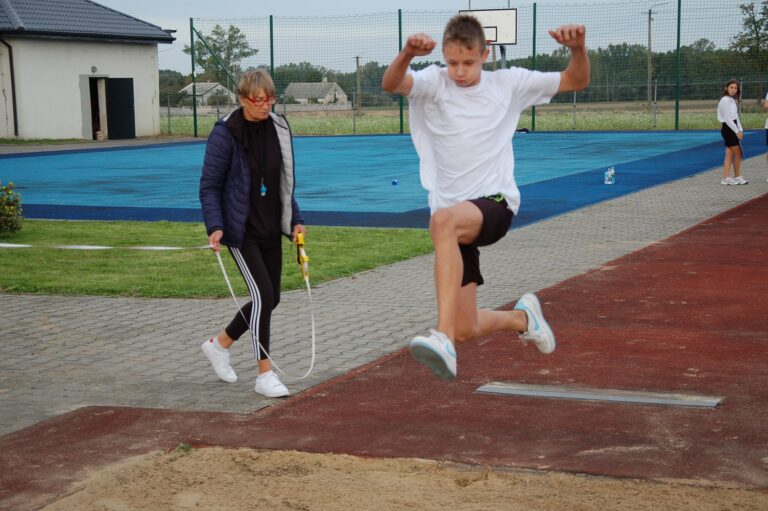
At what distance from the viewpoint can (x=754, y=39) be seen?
4228 centimetres

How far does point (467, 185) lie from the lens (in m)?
5.92

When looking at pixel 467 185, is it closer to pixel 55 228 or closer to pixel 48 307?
pixel 48 307

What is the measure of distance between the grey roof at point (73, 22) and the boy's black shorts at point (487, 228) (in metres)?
37.0

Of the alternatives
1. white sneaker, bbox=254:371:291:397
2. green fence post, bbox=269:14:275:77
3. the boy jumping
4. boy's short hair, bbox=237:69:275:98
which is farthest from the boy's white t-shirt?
green fence post, bbox=269:14:275:77

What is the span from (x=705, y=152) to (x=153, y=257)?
2164cm

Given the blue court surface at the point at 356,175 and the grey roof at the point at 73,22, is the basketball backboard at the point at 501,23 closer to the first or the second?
the blue court surface at the point at 356,175

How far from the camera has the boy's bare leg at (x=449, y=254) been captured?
18.3 feet

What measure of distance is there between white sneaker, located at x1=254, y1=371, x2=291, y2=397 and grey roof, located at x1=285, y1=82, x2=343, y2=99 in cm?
4172

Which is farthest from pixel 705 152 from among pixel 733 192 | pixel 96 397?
pixel 96 397

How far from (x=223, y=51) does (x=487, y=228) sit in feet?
140

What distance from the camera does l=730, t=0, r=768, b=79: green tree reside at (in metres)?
41.0

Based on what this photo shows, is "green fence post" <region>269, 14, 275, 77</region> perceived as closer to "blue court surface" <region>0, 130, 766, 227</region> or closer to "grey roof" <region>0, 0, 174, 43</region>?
"grey roof" <region>0, 0, 174, 43</region>

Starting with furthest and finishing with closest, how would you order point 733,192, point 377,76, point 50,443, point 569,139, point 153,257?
point 377,76 < point 569,139 < point 733,192 < point 153,257 < point 50,443

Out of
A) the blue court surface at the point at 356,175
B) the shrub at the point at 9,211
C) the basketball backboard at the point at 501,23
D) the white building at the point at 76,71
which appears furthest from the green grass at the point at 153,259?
the basketball backboard at the point at 501,23
